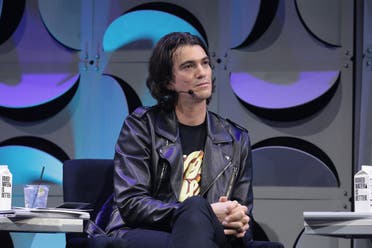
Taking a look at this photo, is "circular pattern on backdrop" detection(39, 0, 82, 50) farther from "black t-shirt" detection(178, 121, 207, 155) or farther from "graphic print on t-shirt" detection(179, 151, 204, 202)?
"graphic print on t-shirt" detection(179, 151, 204, 202)

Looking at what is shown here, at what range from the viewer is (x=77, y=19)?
455cm

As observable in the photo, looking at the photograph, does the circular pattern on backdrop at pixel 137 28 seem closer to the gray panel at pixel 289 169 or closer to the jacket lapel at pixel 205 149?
the gray panel at pixel 289 169

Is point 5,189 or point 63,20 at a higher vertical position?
point 63,20

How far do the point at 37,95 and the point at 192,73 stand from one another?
156 cm

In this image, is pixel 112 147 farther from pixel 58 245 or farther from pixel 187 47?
pixel 187 47

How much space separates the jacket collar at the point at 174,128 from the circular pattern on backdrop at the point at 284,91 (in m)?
0.88

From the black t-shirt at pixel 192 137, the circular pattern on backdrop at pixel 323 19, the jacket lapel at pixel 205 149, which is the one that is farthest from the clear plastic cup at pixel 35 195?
the circular pattern on backdrop at pixel 323 19

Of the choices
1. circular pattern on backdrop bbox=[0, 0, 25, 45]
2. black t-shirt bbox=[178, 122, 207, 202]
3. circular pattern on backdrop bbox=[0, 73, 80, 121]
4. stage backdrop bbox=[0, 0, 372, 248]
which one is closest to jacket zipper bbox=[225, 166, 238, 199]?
black t-shirt bbox=[178, 122, 207, 202]

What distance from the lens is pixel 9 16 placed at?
464 centimetres

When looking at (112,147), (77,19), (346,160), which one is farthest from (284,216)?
(77,19)

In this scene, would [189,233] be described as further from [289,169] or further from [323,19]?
[323,19]

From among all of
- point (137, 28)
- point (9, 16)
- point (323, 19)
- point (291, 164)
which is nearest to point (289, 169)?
point (291, 164)

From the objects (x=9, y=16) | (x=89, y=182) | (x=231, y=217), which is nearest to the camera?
(x=231, y=217)

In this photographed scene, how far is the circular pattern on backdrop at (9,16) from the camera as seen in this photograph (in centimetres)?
462
